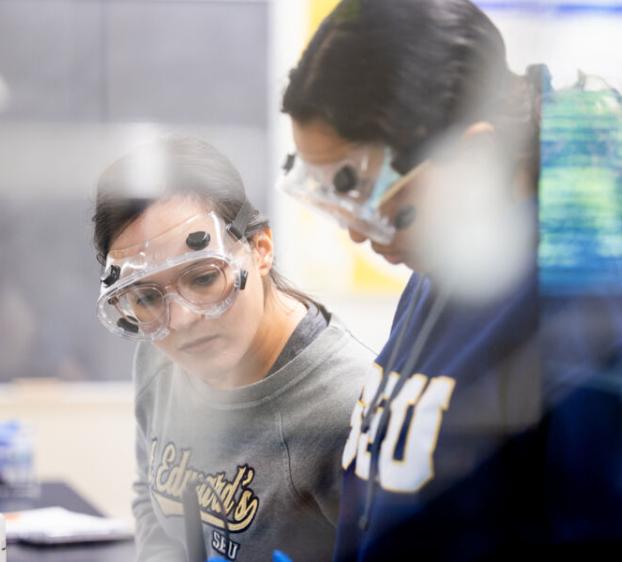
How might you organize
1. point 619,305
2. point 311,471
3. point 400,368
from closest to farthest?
point 619,305, point 400,368, point 311,471

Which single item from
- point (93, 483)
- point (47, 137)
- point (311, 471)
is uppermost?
point (47, 137)

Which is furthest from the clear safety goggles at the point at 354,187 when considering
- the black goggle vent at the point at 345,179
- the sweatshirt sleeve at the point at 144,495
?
the sweatshirt sleeve at the point at 144,495

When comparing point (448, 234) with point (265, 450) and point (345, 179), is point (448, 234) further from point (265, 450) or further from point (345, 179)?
Result: point (265, 450)

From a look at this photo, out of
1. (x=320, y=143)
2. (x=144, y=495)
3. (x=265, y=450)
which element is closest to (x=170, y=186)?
(x=320, y=143)

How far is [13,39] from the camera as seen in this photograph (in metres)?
1.75

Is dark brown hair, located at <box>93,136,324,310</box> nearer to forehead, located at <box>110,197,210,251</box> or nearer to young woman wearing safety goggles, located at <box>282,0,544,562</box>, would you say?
forehead, located at <box>110,197,210,251</box>

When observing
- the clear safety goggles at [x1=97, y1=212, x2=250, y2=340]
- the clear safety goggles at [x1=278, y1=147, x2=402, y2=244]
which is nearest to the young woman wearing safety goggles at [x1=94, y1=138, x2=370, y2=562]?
the clear safety goggles at [x1=97, y1=212, x2=250, y2=340]

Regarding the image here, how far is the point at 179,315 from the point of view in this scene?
146 centimetres

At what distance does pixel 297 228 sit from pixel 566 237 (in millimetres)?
400

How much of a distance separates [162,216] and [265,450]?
1.26 feet

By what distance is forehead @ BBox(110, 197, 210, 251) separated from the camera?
146cm

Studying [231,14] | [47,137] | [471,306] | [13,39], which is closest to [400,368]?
[471,306]

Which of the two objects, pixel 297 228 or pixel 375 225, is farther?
pixel 297 228

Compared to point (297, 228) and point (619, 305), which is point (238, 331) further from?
point (619, 305)
